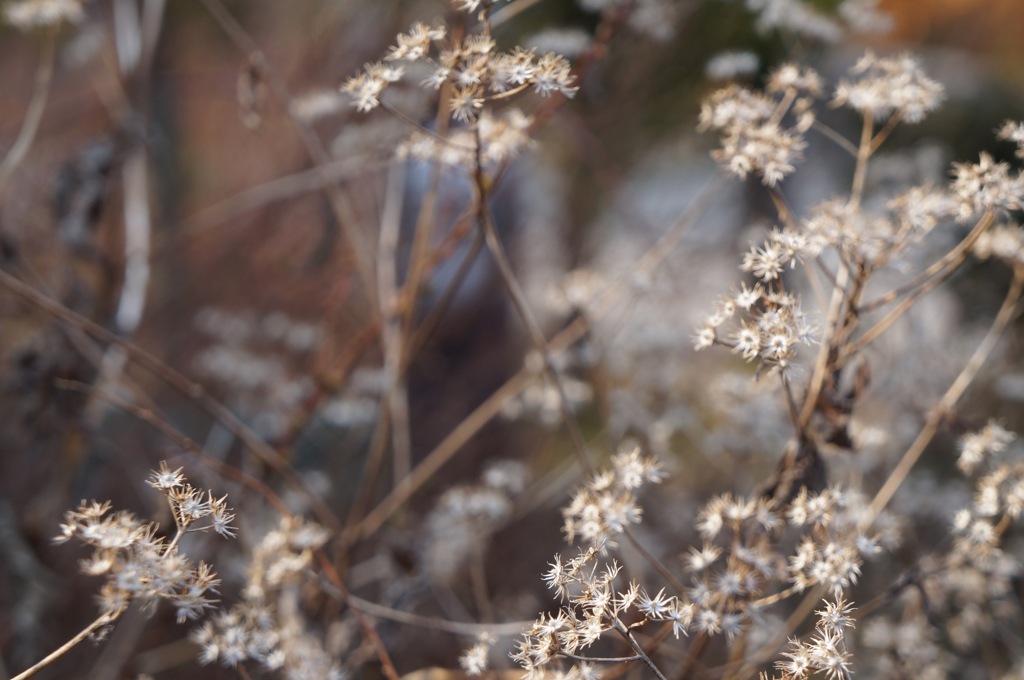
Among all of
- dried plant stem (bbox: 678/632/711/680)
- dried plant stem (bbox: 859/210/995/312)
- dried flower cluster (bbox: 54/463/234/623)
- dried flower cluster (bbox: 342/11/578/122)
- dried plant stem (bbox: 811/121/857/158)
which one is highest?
dried flower cluster (bbox: 342/11/578/122)

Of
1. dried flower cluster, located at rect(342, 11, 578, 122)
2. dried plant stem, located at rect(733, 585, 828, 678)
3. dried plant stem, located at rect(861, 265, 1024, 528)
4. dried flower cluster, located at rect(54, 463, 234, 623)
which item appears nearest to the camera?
dried flower cluster, located at rect(54, 463, 234, 623)

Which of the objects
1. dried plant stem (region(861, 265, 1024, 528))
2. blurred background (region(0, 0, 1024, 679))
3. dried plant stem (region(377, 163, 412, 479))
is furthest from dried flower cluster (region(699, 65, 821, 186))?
dried plant stem (region(377, 163, 412, 479))

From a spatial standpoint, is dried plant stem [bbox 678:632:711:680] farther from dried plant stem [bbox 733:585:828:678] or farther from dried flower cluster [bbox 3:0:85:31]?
dried flower cluster [bbox 3:0:85:31]

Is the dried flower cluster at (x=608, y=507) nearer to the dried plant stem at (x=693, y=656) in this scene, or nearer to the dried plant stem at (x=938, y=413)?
the dried plant stem at (x=693, y=656)

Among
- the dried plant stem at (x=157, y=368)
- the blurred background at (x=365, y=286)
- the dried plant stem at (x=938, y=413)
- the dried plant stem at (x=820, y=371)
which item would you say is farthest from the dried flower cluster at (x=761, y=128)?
the dried plant stem at (x=157, y=368)

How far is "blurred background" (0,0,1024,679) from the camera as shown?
7.02 feet

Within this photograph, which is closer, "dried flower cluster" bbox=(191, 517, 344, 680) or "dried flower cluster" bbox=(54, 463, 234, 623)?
"dried flower cluster" bbox=(54, 463, 234, 623)

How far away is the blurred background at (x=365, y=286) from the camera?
2141 millimetres

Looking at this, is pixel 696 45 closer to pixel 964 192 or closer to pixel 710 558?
pixel 964 192

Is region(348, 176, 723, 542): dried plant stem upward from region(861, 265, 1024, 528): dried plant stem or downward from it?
upward

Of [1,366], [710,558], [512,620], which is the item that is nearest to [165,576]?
[710,558]

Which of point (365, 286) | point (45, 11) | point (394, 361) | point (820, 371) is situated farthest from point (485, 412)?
point (45, 11)

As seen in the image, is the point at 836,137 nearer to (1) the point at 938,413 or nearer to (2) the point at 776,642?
(1) the point at 938,413

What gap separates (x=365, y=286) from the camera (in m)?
3.26
